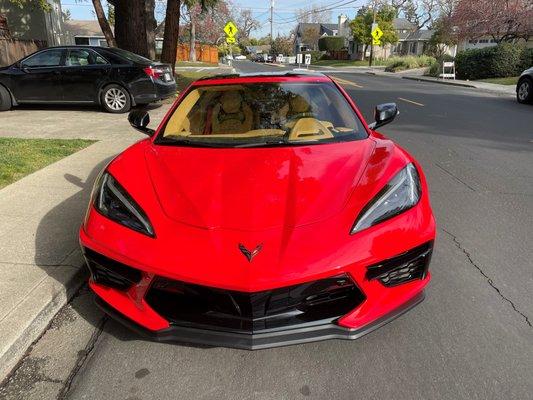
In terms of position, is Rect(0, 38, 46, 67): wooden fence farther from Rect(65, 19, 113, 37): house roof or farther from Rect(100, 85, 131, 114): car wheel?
Rect(65, 19, 113, 37): house roof

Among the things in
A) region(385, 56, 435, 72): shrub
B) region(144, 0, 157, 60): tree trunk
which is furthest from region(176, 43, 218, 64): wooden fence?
region(144, 0, 157, 60): tree trunk

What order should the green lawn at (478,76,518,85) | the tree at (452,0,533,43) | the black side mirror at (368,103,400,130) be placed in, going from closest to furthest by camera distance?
the black side mirror at (368,103,400,130)
the green lawn at (478,76,518,85)
the tree at (452,0,533,43)

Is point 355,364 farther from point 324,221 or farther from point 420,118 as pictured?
point 420,118

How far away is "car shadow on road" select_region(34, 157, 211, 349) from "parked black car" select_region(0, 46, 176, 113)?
6.44 metres

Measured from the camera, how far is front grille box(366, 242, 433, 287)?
232 cm

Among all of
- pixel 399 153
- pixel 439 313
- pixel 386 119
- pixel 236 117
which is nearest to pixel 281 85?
pixel 236 117

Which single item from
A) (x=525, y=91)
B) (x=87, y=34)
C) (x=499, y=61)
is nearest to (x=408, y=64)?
(x=499, y=61)

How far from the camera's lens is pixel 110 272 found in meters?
2.44

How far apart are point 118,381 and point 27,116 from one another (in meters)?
9.84

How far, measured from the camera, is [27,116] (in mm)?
10555

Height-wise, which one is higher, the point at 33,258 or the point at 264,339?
the point at 264,339

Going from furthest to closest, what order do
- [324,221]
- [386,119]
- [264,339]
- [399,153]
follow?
[386,119] → [399,153] → [324,221] → [264,339]

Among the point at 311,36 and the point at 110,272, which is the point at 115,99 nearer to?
the point at 110,272

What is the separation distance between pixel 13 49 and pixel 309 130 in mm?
19535
